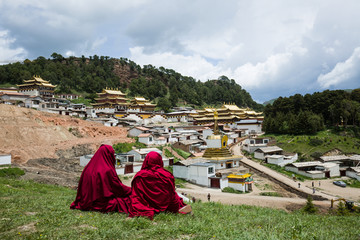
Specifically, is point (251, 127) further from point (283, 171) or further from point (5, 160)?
point (5, 160)

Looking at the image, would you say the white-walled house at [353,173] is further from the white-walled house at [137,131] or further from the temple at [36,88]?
the temple at [36,88]

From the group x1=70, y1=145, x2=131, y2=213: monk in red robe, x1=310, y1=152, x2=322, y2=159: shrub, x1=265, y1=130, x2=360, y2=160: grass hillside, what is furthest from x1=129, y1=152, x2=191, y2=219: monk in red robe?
x1=310, y1=152, x2=322, y2=159: shrub

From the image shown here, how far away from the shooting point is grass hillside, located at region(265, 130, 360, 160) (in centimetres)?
3528

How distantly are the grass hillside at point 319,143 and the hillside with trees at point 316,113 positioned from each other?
7.32ft

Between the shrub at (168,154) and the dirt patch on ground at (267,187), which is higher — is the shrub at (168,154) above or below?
above

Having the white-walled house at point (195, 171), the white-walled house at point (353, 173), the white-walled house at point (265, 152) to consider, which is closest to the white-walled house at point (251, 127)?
the white-walled house at point (265, 152)

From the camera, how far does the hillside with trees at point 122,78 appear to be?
74.2 m

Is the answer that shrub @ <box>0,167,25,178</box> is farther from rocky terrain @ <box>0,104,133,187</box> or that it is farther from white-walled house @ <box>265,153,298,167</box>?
white-walled house @ <box>265,153,298,167</box>

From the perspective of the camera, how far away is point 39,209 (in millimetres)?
7086

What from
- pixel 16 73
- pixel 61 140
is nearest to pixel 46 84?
pixel 16 73

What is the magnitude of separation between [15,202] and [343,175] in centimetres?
3261

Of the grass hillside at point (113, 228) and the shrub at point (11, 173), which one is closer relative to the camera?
the grass hillside at point (113, 228)

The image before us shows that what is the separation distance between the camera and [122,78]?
11475cm

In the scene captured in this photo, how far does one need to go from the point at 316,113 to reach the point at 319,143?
15.2 m
